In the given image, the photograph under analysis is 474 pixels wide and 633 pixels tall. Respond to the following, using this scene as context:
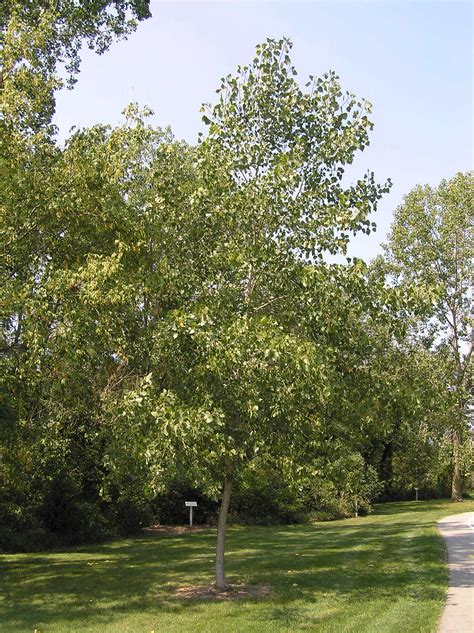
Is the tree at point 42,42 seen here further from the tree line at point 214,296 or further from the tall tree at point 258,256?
the tall tree at point 258,256

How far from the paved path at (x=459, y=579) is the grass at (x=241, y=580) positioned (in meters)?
0.20

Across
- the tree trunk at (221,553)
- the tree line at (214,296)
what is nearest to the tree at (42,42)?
the tree line at (214,296)

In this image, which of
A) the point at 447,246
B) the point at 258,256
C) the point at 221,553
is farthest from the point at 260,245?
the point at 447,246

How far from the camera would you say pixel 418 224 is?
36844 millimetres

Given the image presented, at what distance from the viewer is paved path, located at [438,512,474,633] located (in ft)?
27.6

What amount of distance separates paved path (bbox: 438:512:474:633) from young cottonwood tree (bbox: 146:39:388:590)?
3.33 metres

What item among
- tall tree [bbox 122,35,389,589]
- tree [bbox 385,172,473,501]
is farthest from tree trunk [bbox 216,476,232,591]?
tree [bbox 385,172,473,501]

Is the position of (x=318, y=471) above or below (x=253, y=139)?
below

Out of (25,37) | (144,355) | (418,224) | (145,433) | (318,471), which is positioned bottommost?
(318,471)

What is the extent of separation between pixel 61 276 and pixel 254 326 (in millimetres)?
3577

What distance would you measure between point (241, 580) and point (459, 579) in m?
4.12

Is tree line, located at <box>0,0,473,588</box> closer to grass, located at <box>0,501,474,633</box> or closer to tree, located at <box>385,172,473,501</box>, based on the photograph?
grass, located at <box>0,501,474,633</box>

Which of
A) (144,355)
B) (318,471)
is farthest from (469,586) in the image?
(144,355)

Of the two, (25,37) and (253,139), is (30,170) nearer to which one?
(25,37)
